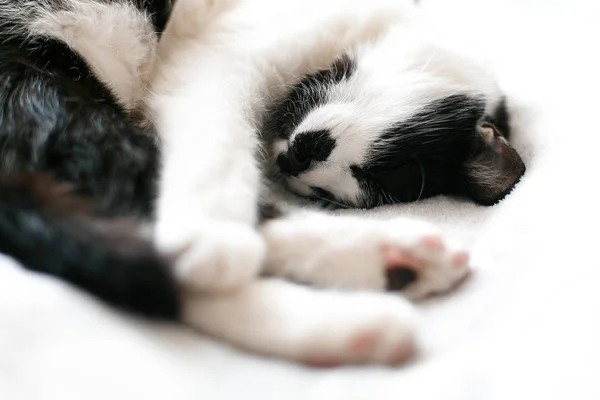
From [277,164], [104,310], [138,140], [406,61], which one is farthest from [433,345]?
[406,61]

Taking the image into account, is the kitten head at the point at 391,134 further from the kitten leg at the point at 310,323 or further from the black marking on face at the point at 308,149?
the kitten leg at the point at 310,323

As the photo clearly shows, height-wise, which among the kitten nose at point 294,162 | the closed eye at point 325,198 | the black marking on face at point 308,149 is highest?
the black marking on face at point 308,149

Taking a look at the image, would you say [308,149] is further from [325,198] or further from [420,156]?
[420,156]

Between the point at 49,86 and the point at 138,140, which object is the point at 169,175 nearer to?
the point at 138,140

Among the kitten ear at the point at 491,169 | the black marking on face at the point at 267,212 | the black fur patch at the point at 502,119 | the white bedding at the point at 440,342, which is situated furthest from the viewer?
the black fur patch at the point at 502,119

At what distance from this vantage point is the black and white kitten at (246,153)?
2.24 feet

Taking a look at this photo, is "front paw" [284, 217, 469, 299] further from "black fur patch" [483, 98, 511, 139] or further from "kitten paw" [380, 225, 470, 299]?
"black fur patch" [483, 98, 511, 139]

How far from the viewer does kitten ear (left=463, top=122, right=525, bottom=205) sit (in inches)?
44.3

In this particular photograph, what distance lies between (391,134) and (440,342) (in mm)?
537

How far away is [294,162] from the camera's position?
1167 millimetres

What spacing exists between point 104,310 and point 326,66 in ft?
2.54

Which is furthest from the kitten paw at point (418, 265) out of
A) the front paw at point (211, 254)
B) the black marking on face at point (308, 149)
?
the black marking on face at point (308, 149)

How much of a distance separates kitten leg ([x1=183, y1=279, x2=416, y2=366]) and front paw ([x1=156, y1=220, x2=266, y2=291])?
0.02 meters

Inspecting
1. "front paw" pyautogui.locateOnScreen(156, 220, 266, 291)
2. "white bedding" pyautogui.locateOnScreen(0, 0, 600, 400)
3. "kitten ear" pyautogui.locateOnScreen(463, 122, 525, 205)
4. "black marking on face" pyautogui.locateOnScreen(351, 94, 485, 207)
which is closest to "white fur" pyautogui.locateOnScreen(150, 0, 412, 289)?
"front paw" pyautogui.locateOnScreen(156, 220, 266, 291)
